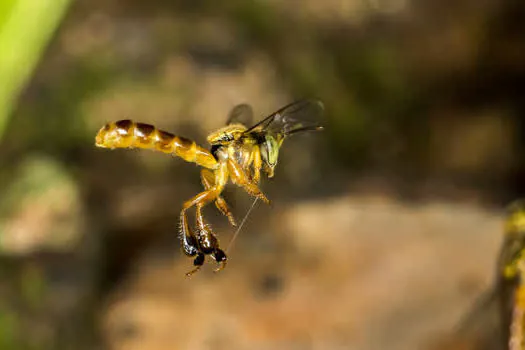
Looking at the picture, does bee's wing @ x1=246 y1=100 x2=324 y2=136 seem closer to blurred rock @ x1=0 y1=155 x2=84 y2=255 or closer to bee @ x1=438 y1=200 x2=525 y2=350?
bee @ x1=438 y1=200 x2=525 y2=350

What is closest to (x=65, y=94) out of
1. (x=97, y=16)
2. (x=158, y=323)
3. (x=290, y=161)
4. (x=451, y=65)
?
(x=97, y=16)

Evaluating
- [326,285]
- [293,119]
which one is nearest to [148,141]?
[293,119]

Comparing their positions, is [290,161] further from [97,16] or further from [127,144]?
[127,144]

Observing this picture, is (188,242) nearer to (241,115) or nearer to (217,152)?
(217,152)

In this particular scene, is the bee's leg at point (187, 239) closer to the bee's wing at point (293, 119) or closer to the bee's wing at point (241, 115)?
the bee's wing at point (293, 119)

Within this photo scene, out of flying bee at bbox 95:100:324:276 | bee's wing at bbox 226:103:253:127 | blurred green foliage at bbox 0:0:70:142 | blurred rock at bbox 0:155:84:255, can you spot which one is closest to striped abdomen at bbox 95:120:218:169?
flying bee at bbox 95:100:324:276

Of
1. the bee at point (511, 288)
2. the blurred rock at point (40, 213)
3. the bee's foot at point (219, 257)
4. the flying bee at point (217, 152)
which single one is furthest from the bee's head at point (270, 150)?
the blurred rock at point (40, 213)
